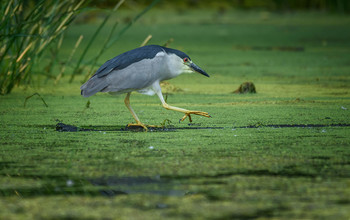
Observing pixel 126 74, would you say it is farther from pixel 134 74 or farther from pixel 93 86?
pixel 93 86

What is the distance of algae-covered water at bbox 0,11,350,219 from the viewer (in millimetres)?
2402

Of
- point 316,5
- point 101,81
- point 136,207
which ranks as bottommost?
point 136,207

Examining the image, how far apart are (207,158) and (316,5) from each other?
40.6 ft

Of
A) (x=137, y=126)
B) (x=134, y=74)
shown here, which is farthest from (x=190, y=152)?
(x=134, y=74)

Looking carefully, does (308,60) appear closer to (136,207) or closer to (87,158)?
(87,158)

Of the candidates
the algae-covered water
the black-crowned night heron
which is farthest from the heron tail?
the algae-covered water

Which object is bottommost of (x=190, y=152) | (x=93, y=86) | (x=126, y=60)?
(x=190, y=152)

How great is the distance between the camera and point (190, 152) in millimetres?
3324

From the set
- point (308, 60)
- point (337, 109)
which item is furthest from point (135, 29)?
point (337, 109)

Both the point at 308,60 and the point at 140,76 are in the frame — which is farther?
the point at 308,60

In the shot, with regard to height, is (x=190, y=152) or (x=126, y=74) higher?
(x=126, y=74)

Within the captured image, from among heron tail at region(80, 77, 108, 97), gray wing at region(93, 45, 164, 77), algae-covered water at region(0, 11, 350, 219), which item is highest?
gray wing at region(93, 45, 164, 77)

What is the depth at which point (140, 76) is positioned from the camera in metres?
4.19

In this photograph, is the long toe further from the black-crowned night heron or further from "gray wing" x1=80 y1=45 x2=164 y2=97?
"gray wing" x1=80 y1=45 x2=164 y2=97
